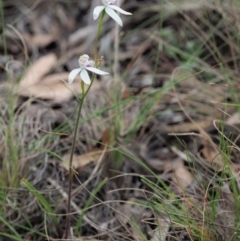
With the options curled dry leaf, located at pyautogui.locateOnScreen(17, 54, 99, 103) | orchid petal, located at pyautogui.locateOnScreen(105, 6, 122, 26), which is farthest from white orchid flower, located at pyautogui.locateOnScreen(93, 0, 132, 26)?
curled dry leaf, located at pyautogui.locateOnScreen(17, 54, 99, 103)

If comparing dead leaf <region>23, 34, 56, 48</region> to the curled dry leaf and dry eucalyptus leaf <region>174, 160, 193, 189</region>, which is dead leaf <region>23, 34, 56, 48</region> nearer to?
the curled dry leaf

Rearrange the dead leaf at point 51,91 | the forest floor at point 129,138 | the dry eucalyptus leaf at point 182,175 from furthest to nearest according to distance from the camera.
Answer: the dead leaf at point 51,91 → the dry eucalyptus leaf at point 182,175 → the forest floor at point 129,138

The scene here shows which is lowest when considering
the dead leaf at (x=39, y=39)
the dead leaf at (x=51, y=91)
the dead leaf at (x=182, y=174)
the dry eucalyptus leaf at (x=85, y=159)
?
the dead leaf at (x=39, y=39)

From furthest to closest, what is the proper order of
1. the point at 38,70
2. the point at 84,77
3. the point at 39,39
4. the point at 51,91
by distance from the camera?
the point at 39,39 → the point at 38,70 → the point at 51,91 → the point at 84,77

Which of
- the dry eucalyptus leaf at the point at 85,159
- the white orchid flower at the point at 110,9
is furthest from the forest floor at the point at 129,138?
the white orchid flower at the point at 110,9

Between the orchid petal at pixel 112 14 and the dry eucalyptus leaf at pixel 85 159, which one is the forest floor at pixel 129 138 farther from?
the orchid petal at pixel 112 14

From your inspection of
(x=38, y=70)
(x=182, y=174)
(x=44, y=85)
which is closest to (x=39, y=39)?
(x=38, y=70)

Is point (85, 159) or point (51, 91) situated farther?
point (51, 91)

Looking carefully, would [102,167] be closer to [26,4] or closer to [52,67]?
[52,67]

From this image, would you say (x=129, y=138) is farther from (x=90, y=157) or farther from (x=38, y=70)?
(x=38, y=70)

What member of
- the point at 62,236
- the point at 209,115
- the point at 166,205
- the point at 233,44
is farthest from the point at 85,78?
the point at 233,44

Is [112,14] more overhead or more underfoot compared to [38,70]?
more overhead
